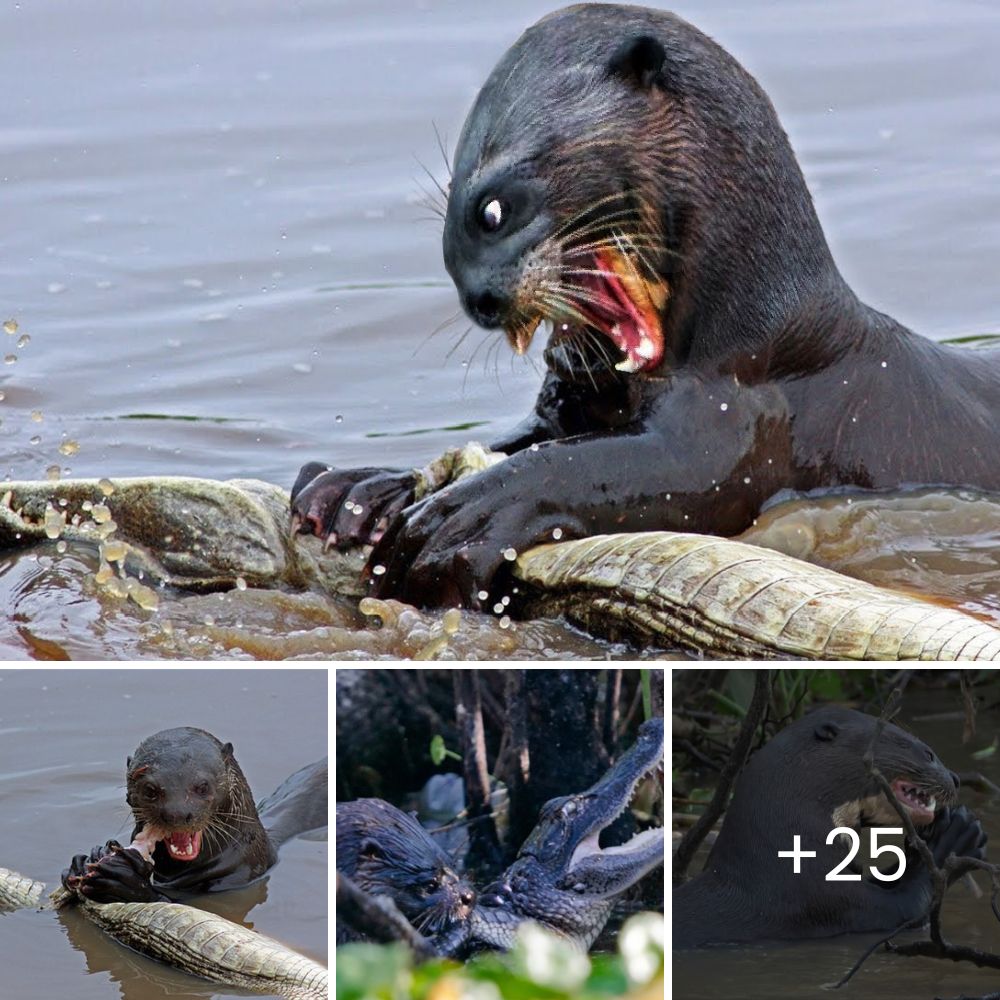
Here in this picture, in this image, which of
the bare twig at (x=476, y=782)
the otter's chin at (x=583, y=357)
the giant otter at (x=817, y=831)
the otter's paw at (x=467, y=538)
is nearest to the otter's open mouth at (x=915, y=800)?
the giant otter at (x=817, y=831)

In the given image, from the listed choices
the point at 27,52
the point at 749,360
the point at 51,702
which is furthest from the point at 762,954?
the point at 27,52

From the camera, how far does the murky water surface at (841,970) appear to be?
3.21m

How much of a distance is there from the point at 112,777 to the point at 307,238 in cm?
533

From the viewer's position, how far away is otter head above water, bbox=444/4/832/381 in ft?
17.1

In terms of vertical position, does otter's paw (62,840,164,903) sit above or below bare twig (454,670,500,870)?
below

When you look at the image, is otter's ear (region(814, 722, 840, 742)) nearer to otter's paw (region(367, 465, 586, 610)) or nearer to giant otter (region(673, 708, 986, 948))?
giant otter (region(673, 708, 986, 948))

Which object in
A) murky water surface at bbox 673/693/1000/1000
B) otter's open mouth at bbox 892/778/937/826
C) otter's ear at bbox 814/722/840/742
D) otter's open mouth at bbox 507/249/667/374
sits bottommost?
murky water surface at bbox 673/693/1000/1000

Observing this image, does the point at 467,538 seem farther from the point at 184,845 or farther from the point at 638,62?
the point at 638,62

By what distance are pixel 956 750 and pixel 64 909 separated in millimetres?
1729

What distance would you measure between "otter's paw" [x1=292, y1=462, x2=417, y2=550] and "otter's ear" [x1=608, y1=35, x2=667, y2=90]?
3.91 feet

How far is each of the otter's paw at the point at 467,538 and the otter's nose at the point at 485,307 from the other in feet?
1.17

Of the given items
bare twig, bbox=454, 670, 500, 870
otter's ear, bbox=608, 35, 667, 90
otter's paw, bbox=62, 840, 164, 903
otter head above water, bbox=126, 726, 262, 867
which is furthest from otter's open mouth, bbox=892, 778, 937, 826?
otter's ear, bbox=608, 35, 667, 90

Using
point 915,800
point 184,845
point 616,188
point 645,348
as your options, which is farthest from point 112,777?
point 915,800

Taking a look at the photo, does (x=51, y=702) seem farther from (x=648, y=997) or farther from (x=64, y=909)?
(x=648, y=997)
